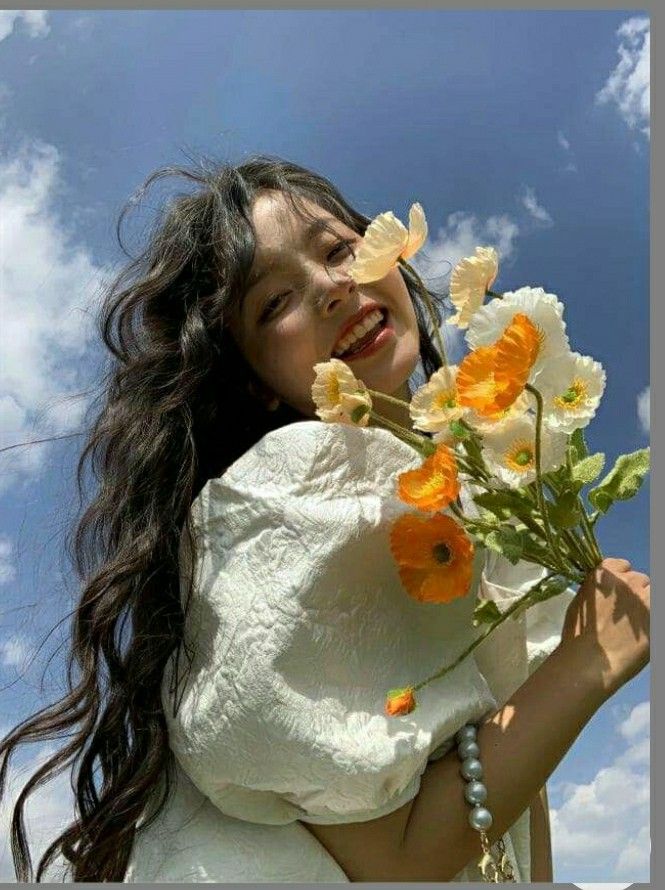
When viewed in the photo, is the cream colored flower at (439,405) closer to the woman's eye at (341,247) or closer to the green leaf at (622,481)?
the green leaf at (622,481)

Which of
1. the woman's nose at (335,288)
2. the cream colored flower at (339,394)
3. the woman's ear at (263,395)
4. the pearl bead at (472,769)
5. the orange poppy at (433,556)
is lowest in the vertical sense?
the pearl bead at (472,769)

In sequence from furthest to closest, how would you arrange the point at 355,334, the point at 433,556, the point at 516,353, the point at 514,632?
the point at 355,334, the point at 514,632, the point at 433,556, the point at 516,353

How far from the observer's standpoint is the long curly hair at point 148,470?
133 cm

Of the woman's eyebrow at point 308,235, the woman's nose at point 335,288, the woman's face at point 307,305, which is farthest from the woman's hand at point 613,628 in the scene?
the woman's eyebrow at point 308,235

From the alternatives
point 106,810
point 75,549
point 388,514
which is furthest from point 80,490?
point 388,514

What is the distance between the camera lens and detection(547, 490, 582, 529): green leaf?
109 centimetres

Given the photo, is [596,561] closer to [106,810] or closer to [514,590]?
[514,590]

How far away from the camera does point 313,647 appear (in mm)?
1179

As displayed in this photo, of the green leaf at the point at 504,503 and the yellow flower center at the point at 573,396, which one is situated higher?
the yellow flower center at the point at 573,396

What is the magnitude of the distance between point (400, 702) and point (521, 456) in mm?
312

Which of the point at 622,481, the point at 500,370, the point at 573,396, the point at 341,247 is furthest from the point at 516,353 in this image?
the point at 341,247

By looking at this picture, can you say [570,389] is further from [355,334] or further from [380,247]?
[355,334]

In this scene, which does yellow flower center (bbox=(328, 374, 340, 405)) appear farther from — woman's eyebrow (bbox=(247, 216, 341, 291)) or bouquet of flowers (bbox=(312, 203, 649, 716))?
woman's eyebrow (bbox=(247, 216, 341, 291))

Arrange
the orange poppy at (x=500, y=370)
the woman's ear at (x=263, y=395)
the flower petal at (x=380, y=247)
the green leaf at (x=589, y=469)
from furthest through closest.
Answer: the woman's ear at (x=263, y=395) < the flower petal at (x=380, y=247) < the green leaf at (x=589, y=469) < the orange poppy at (x=500, y=370)
